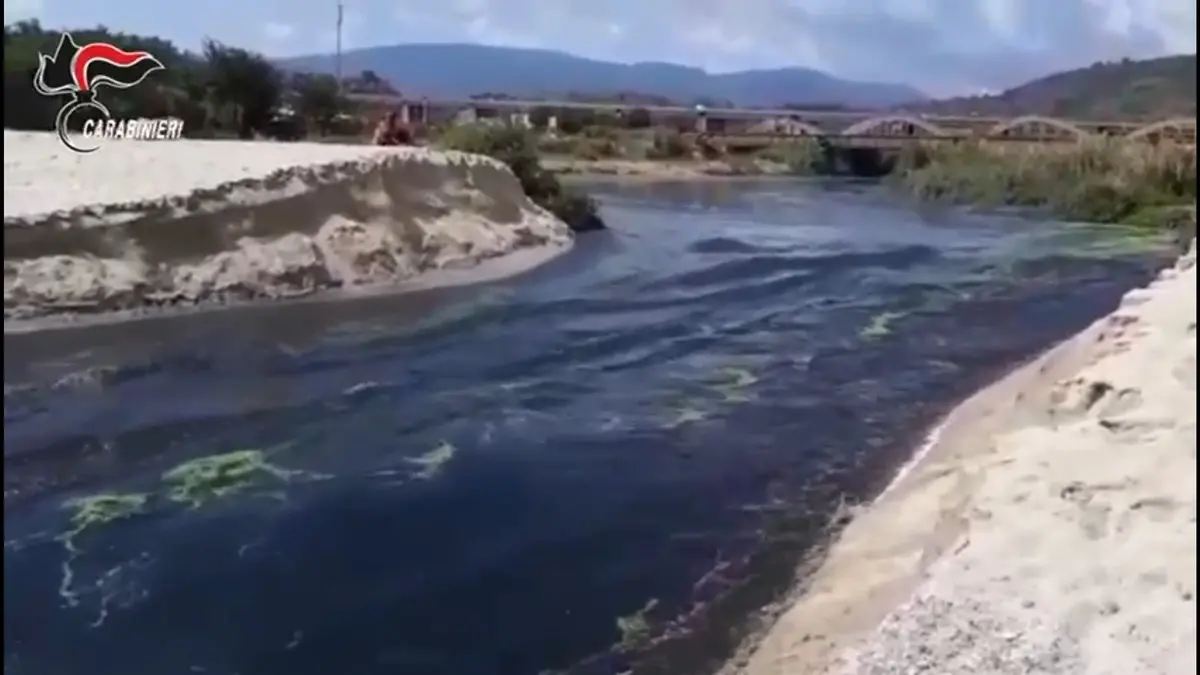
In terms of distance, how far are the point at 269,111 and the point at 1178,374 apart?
229 centimetres

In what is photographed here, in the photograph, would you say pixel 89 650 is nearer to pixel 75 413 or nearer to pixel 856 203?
pixel 75 413

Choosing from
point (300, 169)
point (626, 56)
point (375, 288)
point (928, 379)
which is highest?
point (626, 56)

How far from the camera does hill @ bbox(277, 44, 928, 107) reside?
2.58 m

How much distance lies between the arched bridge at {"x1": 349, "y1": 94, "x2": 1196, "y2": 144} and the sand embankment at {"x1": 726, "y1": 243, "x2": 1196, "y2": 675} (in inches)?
21.7

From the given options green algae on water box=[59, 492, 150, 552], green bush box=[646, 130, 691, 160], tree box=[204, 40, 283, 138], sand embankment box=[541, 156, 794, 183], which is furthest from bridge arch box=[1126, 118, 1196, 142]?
green algae on water box=[59, 492, 150, 552]

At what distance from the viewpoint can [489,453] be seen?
257 centimetres

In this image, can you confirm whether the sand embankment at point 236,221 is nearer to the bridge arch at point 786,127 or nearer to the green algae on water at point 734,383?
the green algae on water at point 734,383

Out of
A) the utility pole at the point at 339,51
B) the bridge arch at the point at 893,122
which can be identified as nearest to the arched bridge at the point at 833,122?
the bridge arch at the point at 893,122

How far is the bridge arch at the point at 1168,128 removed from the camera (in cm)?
333

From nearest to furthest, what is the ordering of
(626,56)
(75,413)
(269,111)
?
(75,413), (269,111), (626,56)

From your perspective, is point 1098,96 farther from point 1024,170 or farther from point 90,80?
point 90,80

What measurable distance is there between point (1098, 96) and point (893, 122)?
60 centimetres

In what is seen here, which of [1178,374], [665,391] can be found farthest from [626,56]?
[1178,374]

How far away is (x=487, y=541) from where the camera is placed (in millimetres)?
2414
